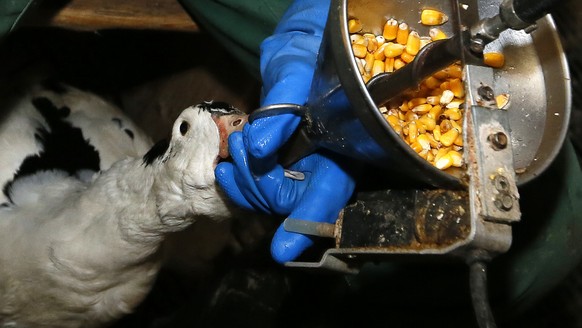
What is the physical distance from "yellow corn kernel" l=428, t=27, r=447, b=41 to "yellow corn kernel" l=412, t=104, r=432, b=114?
0.23ft

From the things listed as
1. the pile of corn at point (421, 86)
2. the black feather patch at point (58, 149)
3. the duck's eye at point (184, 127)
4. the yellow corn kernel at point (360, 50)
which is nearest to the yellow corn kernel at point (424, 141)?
the pile of corn at point (421, 86)

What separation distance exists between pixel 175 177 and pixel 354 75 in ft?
1.51

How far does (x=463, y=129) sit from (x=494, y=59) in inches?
4.8

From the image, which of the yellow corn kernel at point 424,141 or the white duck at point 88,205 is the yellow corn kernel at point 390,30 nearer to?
the yellow corn kernel at point 424,141

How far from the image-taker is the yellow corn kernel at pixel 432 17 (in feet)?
2.29

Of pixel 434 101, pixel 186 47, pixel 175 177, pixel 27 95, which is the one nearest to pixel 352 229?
pixel 434 101

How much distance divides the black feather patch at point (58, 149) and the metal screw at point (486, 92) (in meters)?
0.81

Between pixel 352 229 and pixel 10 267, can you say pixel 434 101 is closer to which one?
pixel 352 229

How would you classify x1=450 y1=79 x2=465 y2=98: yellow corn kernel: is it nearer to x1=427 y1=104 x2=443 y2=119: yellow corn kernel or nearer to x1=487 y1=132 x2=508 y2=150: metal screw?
x1=427 y1=104 x2=443 y2=119: yellow corn kernel

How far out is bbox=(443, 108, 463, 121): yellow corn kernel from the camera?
2.18ft

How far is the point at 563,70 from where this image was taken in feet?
2.06

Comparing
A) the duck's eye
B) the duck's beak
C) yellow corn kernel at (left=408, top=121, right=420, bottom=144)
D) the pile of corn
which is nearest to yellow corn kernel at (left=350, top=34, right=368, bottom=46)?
the pile of corn

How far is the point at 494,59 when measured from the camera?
65cm

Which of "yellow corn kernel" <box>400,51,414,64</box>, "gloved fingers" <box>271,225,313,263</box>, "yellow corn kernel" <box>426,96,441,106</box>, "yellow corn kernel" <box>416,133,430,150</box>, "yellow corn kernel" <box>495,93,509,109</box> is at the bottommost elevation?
"gloved fingers" <box>271,225,313,263</box>
